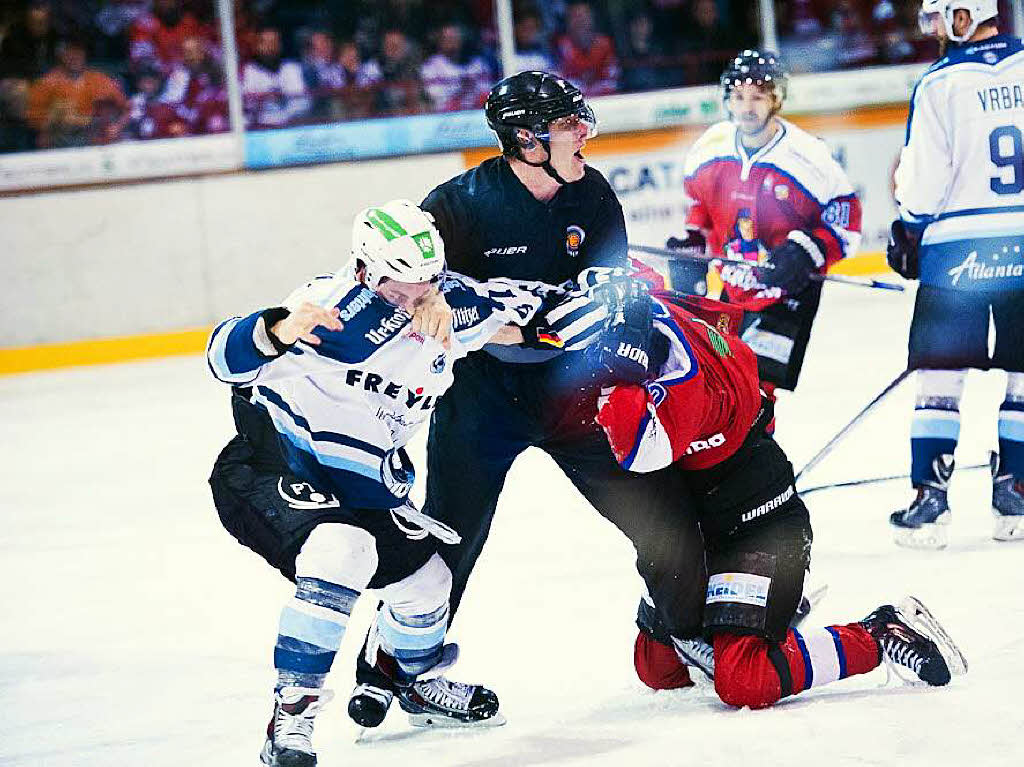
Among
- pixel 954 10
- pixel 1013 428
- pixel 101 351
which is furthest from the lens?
pixel 101 351

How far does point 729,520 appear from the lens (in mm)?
2910

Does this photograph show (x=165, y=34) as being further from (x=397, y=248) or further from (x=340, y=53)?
(x=397, y=248)

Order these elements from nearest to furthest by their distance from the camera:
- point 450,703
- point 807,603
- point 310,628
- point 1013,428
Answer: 1. point 310,628
2. point 450,703
3. point 807,603
4. point 1013,428

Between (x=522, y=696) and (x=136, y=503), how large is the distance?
7.95ft

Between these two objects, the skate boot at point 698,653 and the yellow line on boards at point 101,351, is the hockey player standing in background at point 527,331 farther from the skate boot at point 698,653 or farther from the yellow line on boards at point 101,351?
the yellow line on boards at point 101,351

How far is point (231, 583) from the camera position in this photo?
407 centimetres

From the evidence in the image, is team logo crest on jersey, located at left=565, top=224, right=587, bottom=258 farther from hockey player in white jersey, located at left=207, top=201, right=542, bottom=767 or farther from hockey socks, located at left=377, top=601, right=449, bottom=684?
hockey socks, located at left=377, top=601, right=449, bottom=684

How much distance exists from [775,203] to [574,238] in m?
1.60

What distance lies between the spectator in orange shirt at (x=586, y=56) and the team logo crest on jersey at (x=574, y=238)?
6.24 m

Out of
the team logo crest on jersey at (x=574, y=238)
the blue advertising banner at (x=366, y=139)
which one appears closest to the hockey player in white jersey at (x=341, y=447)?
the team logo crest on jersey at (x=574, y=238)

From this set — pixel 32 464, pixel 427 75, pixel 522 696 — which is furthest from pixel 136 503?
pixel 427 75

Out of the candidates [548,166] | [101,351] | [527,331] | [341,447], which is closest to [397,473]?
[341,447]

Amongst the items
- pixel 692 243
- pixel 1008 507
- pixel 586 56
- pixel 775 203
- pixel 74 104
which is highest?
pixel 586 56

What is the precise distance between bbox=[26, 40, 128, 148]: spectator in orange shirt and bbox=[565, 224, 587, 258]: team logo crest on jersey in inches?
225
